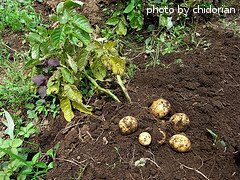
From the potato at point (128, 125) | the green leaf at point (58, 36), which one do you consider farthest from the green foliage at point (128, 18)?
the potato at point (128, 125)

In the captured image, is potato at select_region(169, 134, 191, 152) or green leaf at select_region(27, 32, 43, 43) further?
green leaf at select_region(27, 32, 43, 43)

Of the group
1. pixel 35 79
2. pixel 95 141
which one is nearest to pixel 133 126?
pixel 95 141

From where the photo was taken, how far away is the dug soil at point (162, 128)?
1.89 metres

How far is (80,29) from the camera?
212 cm

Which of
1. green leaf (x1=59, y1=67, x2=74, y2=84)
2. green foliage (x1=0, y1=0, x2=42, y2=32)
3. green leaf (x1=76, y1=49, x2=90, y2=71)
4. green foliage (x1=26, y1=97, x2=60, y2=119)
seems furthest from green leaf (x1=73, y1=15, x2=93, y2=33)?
green foliage (x1=0, y1=0, x2=42, y2=32)

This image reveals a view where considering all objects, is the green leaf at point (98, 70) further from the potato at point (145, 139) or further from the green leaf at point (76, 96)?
the potato at point (145, 139)

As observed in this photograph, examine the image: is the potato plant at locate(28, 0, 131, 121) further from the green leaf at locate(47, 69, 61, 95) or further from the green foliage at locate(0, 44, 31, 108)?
the green foliage at locate(0, 44, 31, 108)

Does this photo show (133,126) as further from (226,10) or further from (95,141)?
(226,10)

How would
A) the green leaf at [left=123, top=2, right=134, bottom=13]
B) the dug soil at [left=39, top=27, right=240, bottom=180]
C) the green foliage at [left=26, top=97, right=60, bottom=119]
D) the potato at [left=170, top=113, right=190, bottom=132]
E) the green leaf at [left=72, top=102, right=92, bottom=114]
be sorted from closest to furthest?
1. the dug soil at [left=39, top=27, right=240, bottom=180]
2. the potato at [left=170, top=113, right=190, bottom=132]
3. the green leaf at [left=72, top=102, right=92, bottom=114]
4. the green foliage at [left=26, top=97, right=60, bottom=119]
5. the green leaf at [left=123, top=2, right=134, bottom=13]

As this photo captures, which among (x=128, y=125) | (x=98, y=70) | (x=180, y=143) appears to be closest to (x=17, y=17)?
(x=98, y=70)

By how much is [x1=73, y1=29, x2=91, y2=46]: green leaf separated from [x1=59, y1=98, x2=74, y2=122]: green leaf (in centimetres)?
41

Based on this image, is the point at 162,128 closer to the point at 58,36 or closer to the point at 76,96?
the point at 76,96

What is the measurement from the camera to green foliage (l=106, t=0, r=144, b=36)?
112 inches

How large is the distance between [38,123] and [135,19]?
4.08 ft
